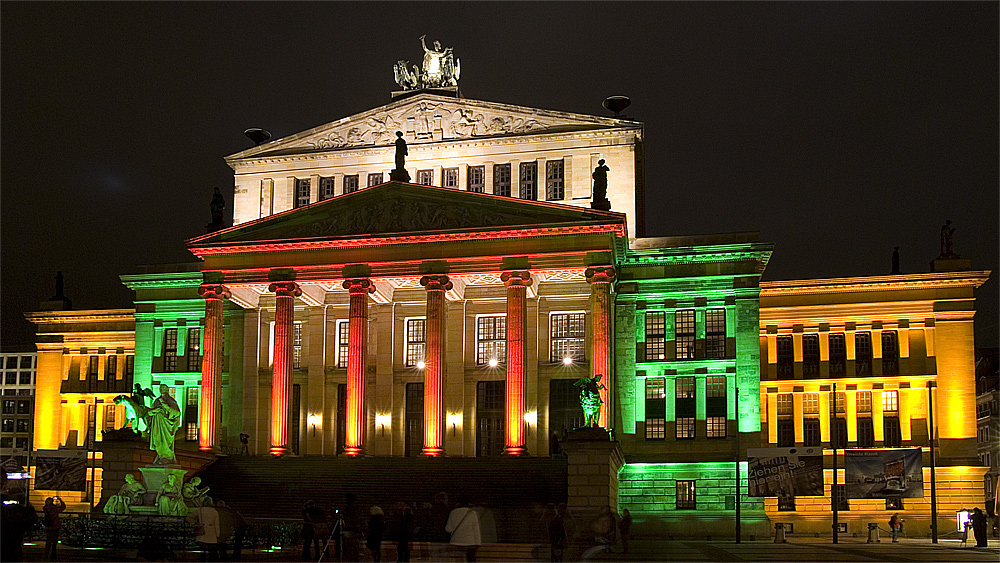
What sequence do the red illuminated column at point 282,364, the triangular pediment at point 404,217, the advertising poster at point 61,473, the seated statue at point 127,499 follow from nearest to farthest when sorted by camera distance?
the seated statue at point 127,499 → the triangular pediment at point 404,217 → the red illuminated column at point 282,364 → the advertising poster at point 61,473

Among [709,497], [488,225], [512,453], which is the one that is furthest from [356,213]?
[709,497]

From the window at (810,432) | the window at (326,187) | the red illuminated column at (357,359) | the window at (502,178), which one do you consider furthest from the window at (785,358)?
the window at (326,187)

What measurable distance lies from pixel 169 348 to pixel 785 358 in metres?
32.8

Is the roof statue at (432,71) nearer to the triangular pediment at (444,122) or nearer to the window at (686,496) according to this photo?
the triangular pediment at (444,122)

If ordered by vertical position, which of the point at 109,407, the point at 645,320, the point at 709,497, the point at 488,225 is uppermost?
the point at 488,225

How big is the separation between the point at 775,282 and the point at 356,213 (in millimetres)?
22370

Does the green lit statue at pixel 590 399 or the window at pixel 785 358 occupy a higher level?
the window at pixel 785 358

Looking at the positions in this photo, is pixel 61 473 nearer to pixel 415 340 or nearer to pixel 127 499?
pixel 415 340

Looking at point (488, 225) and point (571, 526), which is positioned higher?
point (488, 225)

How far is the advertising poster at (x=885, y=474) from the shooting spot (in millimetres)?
51250

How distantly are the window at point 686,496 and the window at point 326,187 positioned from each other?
77.7ft

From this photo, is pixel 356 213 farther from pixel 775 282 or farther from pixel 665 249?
pixel 775 282

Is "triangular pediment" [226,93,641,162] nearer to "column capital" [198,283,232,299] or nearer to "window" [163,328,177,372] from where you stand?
"column capital" [198,283,232,299]

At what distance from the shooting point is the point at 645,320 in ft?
187
